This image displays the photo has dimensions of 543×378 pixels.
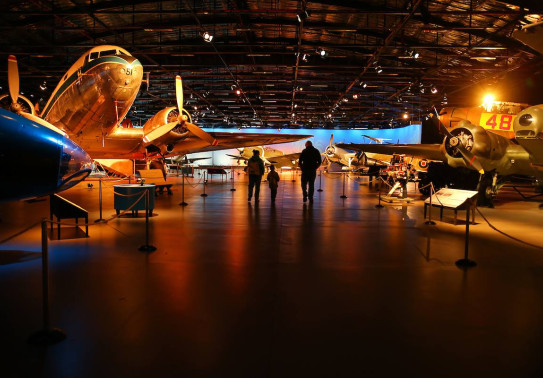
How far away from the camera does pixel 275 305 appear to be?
4.05 m

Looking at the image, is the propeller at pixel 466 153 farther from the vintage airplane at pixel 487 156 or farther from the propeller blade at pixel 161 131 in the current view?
the propeller blade at pixel 161 131

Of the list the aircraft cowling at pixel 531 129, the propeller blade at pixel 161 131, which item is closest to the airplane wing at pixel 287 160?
the propeller blade at pixel 161 131

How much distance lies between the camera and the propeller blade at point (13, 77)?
1041 cm

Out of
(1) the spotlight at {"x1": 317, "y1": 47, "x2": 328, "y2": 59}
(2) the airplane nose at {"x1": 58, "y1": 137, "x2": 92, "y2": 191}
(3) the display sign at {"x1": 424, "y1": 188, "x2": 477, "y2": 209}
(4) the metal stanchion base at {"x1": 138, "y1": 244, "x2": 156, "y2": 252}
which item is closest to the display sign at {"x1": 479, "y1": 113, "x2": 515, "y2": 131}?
(3) the display sign at {"x1": 424, "y1": 188, "x2": 477, "y2": 209}

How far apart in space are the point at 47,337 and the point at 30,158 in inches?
67.1

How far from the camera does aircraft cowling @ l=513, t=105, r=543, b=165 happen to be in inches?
394

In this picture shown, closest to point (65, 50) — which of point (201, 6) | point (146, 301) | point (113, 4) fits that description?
point (113, 4)

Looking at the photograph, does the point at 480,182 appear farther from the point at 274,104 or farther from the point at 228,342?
the point at 274,104

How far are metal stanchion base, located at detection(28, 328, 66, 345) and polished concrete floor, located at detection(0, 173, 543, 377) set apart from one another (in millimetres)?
73

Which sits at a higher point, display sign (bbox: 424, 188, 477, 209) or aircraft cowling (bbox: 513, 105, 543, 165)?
aircraft cowling (bbox: 513, 105, 543, 165)

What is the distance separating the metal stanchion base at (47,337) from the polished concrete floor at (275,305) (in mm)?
73

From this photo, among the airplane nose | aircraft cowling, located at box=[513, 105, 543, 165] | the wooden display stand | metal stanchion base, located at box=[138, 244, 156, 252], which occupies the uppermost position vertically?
aircraft cowling, located at box=[513, 105, 543, 165]

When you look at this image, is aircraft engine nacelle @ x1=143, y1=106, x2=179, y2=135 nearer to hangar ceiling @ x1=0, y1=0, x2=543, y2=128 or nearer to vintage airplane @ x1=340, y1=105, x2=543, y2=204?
hangar ceiling @ x1=0, y1=0, x2=543, y2=128

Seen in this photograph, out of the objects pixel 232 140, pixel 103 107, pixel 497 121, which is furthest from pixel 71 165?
pixel 232 140
